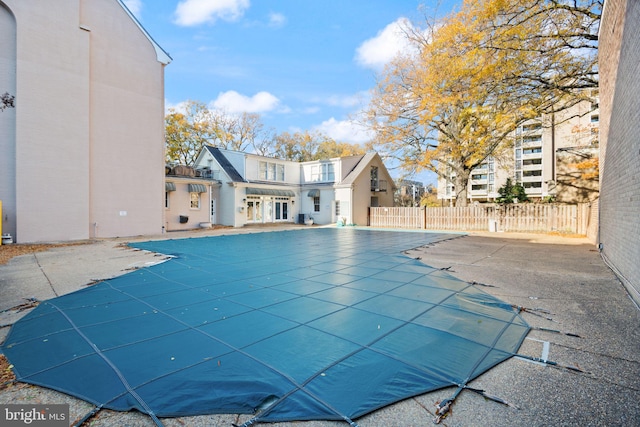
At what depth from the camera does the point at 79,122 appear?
42.9 feet

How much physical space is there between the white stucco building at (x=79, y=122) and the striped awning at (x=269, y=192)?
250 inches

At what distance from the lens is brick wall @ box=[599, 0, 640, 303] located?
4.62 m

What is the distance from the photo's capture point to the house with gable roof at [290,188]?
69.3 feet

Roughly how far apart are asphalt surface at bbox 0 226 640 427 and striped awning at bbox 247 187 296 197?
46.9 ft

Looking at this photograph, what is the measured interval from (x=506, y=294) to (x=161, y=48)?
1833cm

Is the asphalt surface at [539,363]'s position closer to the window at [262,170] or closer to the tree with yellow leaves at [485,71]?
the tree with yellow leaves at [485,71]

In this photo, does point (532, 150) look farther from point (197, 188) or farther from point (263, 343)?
point (263, 343)

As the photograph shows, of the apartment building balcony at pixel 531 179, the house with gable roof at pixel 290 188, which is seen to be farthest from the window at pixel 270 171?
the apartment building balcony at pixel 531 179

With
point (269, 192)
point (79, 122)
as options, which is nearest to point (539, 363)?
point (79, 122)

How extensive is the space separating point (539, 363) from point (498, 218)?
58.7ft

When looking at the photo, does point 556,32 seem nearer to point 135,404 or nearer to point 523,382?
point 523,382

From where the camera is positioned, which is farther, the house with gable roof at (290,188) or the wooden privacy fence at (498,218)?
the house with gable roof at (290,188)

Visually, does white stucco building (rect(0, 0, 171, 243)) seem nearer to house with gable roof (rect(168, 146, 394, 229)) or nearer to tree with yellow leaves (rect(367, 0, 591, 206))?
house with gable roof (rect(168, 146, 394, 229))

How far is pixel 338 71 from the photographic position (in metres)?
21.0
